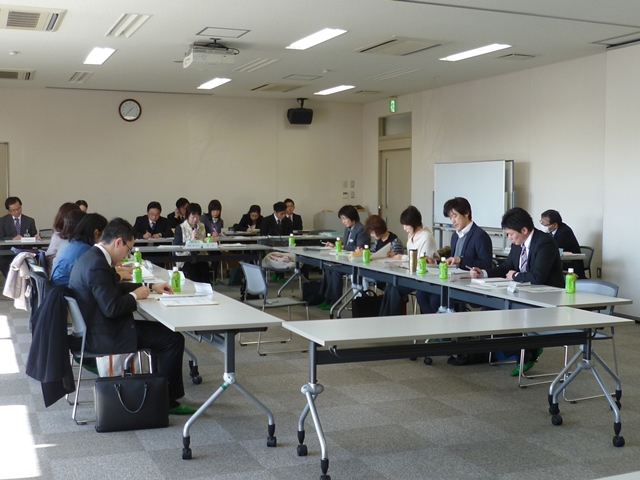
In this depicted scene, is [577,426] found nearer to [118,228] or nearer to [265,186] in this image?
[118,228]

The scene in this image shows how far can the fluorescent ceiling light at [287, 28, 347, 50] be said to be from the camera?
745 cm

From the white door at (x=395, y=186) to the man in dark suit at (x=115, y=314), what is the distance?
8.59 meters

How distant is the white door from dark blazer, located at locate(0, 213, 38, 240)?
6.06m

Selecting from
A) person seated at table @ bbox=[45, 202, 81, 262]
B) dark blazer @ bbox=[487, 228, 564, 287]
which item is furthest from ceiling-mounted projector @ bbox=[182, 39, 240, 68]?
dark blazer @ bbox=[487, 228, 564, 287]

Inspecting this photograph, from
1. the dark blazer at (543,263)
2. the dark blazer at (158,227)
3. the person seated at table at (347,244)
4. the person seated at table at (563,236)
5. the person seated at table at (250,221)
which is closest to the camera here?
the dark blazer at (543,263)

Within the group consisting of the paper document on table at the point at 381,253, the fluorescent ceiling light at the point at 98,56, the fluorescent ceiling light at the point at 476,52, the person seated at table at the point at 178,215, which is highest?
the fluorescent ceiling light at the point at 98,56

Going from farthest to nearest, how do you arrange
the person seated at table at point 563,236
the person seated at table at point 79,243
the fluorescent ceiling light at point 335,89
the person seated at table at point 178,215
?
the fluorescent ceiling light at point 335,89
the person seated at table at point 178,215
the person seated at table at point 563,236
the person seated at table at point 79,243

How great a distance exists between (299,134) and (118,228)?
372 inches

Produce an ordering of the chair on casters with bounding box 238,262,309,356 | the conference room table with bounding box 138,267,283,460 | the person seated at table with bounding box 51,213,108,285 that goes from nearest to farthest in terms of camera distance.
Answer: the conference room table with bounding box 138,267,283,460
the person seated at table with bounding box 51,213,108,285
the chair on casters with bounding box 238,262,309,356

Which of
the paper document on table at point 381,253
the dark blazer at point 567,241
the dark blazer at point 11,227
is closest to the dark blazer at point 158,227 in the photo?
the dark blazer at point 11,227

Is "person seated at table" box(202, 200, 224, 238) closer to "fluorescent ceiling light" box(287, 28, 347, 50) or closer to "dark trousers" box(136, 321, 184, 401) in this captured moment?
"fluorescent ceiling light" box(287, 28, 347, 50)

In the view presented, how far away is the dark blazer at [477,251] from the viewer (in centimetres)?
618

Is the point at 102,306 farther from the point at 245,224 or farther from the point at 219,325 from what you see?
the point at 245,224

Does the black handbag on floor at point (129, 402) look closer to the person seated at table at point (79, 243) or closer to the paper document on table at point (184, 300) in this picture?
the paper document on table at point (184, 300)
